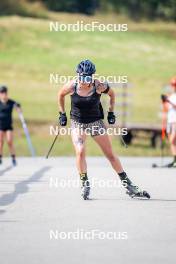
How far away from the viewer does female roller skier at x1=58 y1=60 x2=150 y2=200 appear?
35.8 feet

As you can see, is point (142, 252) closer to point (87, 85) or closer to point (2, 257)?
point (2, 257)

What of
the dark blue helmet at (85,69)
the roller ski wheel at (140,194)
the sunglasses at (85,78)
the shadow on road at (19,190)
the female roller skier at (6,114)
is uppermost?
the dark blue helmet at (85,69)

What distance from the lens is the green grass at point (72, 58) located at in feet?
140

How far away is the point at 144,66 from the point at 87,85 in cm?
4612

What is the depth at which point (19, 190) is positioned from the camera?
488 inches

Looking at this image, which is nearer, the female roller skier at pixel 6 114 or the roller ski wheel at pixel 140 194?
the roller ski wheel at pixel 140 194

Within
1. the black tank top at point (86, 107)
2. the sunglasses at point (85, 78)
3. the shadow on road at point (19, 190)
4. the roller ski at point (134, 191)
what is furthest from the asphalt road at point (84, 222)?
the sunglasses at point (85, 78)

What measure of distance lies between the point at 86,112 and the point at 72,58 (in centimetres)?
4755

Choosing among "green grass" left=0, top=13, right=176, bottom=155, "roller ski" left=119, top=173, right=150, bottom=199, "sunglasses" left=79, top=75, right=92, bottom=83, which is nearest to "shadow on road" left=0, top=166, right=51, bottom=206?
"roller ski" left=119, top=173, right=150, bottom=199

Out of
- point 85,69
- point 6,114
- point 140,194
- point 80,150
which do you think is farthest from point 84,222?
point 6,114

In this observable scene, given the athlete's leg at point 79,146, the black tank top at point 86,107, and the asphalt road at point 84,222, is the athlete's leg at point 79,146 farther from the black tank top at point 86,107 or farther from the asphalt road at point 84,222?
the asphalt road at point 84,222

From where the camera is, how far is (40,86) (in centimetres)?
4975

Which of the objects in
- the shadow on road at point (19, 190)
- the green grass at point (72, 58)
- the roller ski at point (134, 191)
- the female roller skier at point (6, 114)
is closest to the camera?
the shadow on road at point (19, 190)

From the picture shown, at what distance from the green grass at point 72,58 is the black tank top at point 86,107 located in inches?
888
